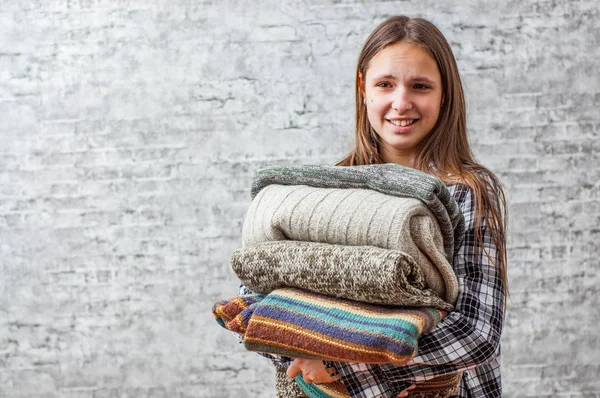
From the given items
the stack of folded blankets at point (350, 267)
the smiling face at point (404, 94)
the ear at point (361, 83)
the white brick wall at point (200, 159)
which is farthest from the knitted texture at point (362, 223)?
the white brick wall at point (200, 159)

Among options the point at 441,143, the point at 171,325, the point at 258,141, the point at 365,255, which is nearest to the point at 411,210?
the point at 365,255

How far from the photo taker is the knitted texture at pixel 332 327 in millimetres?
824

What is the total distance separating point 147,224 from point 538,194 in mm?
1675

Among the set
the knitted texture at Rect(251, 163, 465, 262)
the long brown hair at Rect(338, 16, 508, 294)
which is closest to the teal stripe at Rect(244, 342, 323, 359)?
the knitted texture at Rect(251, 163, 465, 262)

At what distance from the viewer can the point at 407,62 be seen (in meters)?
1.16

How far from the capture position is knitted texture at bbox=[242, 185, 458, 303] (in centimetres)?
88

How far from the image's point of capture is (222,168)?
3.02 meters

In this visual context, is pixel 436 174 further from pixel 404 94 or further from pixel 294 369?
pixel 294 369

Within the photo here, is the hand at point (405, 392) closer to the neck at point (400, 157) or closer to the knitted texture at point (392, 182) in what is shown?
the knitted texture at point (392, 182)

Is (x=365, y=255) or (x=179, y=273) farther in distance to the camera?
(x=179, y=273)

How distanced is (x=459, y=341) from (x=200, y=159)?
2.20 m

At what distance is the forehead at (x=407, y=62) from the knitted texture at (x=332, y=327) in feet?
1.42

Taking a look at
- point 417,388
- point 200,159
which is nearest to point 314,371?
point 417,388

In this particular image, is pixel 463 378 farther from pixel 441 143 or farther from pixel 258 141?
pixel 258 141
